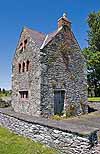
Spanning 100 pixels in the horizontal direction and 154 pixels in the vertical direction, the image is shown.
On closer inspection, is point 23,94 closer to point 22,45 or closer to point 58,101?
point 58,101

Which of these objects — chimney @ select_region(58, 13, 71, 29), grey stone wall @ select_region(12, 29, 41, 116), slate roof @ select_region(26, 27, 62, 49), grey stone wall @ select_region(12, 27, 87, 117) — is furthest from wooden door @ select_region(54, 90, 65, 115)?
chimney @ select_region(58, 13, 71, 29)

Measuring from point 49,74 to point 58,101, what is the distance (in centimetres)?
283

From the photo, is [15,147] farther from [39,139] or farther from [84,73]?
[84,73]

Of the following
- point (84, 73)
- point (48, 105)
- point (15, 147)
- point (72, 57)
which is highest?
point (72, 57)

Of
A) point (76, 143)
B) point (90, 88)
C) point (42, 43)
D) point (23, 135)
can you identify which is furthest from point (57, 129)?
point (90, 88)

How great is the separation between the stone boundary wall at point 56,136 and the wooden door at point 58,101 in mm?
6737

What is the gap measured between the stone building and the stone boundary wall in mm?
5999

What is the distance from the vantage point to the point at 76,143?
1016 cm

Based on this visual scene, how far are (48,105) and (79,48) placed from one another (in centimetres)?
759

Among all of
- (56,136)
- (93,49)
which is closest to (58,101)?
Answer: (56,136)

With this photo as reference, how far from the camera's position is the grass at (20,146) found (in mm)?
10969

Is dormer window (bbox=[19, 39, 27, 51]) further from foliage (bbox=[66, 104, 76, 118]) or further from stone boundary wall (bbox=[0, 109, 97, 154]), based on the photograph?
stone boundary wall (bbox=[0, 109, 97, 154])

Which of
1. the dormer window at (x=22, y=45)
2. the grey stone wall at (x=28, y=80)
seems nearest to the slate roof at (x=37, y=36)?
the grey stone wall at (x=28, y=80)

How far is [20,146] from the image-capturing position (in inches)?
468
